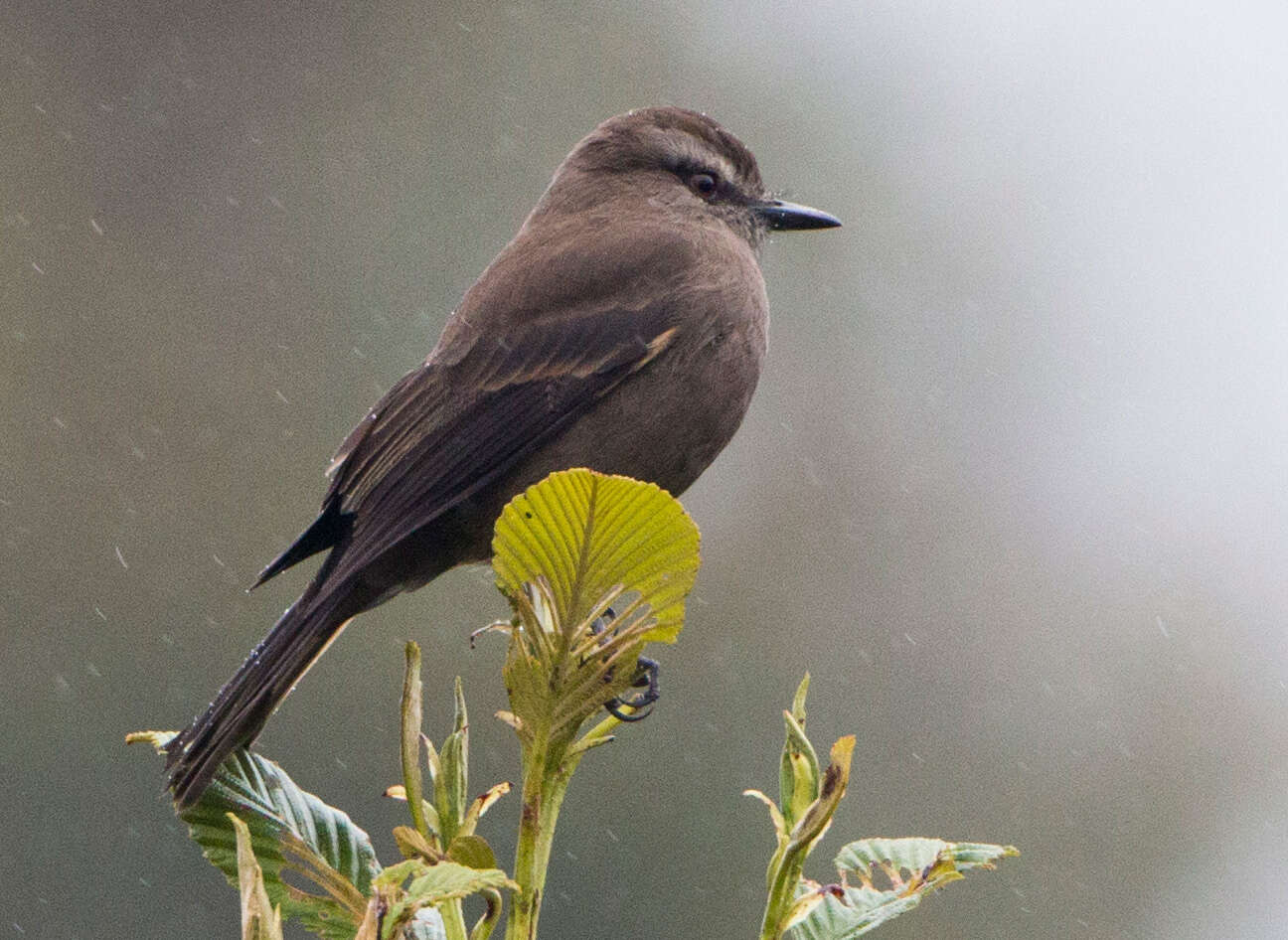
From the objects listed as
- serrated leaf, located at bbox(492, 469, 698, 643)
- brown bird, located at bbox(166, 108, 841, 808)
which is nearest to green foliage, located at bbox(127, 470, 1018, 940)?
serrated leaf, located at bbox(492, 469, 698, 643)

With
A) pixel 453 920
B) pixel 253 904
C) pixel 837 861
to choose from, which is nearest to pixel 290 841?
pixel 453 920

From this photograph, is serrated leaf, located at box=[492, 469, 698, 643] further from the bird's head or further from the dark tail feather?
the bird's head

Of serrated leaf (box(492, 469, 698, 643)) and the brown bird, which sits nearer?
serrated leaf (box(492, 469, 698, 643))

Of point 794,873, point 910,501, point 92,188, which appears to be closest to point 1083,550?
point 910,501

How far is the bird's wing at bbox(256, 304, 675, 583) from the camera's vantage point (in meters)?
3.24

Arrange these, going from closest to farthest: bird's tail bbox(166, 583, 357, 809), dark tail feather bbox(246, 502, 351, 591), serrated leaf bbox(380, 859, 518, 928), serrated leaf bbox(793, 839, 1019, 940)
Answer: serrated leaf bbox(380, 859, 518, 928) → serrated leaf bbox(793, 839, 1019, 940) → bird's tail bbox(166, 583, 357, 809) → dark tail feather bbox(246, 502, 351, 591)

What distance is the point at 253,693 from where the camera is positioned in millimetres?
2408

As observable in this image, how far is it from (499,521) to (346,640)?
25.7 ft

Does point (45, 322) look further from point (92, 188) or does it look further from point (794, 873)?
point (794, 873)

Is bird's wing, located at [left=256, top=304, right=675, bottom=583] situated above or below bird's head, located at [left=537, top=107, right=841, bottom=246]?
below

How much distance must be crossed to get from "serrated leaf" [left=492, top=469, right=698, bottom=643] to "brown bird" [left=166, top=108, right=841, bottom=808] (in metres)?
1.32

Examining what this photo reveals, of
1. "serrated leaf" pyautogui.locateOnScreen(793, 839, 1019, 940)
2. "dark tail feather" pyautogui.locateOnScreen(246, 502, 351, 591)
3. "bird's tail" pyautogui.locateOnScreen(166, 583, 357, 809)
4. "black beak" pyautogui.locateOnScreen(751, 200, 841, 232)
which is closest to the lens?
"serrated leaf" pyautogui.locateOnScreen(793, 839, 1019, 940)

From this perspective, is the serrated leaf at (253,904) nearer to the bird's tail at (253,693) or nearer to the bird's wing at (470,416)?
the bird's tail at (253,693)

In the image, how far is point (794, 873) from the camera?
1.46m
